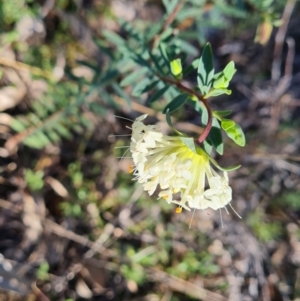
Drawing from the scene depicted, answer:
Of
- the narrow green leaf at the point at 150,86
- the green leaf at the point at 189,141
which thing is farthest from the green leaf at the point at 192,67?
the green leaf at the point at 189,141

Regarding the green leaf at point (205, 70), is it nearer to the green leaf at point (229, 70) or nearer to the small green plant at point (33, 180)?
the green leaf at point (229, 70)

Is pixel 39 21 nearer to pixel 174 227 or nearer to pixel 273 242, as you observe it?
pixel 174 227

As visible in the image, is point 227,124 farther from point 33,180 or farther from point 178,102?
point 33,180

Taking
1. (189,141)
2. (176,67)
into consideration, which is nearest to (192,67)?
(176,67)

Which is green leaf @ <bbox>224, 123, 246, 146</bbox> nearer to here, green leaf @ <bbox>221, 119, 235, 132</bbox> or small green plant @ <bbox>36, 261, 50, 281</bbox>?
green leaf @ <bbox>221, 119, 235, 132</bbox>

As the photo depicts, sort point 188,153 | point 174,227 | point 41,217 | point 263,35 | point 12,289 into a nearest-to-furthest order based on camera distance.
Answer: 1. point 188,153
2. point 263,35
3. point 12,289
4. point 41,217
5. point 174,227

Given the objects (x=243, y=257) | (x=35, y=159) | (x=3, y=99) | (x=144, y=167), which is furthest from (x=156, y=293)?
(x=144, y=167)
